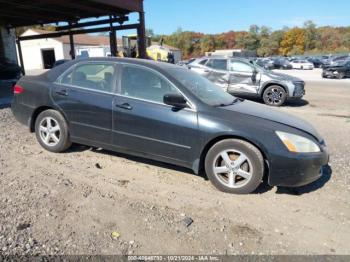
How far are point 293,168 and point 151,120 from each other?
6.17 feet

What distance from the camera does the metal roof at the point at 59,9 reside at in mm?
12250

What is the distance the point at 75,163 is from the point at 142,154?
1.09 metres

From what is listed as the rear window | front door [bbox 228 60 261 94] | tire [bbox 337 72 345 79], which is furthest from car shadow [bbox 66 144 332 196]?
tire [bbox 337 72 345 79]

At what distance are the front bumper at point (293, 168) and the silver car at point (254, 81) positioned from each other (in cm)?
744

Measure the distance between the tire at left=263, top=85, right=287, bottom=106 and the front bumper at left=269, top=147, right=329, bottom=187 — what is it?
291 inches

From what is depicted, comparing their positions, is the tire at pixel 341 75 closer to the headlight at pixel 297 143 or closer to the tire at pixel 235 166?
the headlight at pixel 297 143

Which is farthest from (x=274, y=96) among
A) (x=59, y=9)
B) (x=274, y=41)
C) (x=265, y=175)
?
(x=274, y=41)

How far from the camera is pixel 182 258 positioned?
288 centimetres

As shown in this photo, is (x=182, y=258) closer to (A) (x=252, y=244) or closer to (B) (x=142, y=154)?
(A) (x=252, y=244)

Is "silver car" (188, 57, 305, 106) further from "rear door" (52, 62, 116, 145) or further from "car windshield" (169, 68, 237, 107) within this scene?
"rear door" (52, 62, 116, 145)

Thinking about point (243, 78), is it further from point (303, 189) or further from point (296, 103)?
point (303, 189)

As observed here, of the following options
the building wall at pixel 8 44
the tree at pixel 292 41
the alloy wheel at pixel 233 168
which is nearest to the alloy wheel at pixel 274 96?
the alloy wheel at pixel 233 168

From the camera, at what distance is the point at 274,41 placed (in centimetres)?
10069

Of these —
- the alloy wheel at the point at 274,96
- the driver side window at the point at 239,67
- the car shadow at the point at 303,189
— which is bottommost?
the alloy wheel at the point at 274,96
